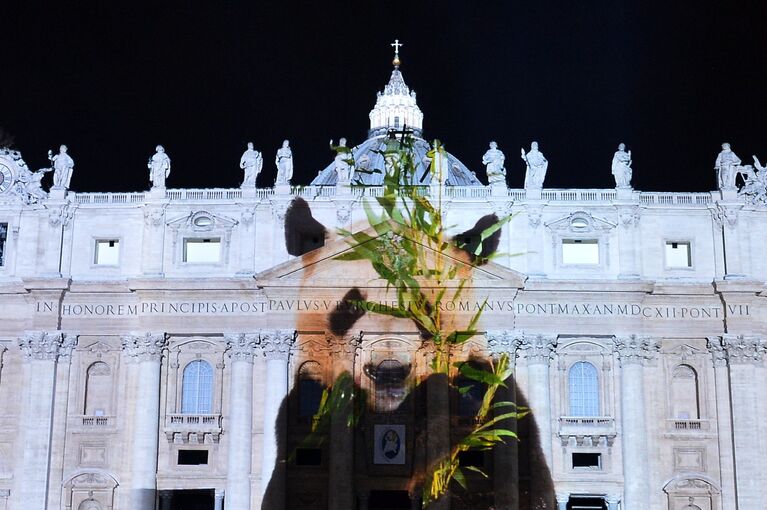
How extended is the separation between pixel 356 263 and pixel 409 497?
10911 millimetres

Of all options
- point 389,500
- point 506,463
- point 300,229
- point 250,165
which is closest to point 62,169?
point 250,165

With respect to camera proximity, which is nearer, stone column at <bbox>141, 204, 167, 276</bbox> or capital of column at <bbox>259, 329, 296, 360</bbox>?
capital of column at <bbox>259, 329, 296, 360</bbox>

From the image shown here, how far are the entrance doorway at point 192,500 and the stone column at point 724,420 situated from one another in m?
23.3

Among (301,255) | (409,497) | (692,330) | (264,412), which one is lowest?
(409,497)

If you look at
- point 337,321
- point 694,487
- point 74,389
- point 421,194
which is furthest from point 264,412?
point 694,487

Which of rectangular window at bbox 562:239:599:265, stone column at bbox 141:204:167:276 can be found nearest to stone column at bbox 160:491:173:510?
stone column at bbox 141:204:167:276

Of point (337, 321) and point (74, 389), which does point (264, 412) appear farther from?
point (74, 389)

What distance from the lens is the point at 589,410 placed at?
51.7 m

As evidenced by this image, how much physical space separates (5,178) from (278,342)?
16.0 m

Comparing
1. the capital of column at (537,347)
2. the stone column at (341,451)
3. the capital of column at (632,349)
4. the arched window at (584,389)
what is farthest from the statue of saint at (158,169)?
the capital of column at (632,349)

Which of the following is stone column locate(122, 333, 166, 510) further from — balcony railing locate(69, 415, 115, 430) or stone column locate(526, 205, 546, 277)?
stone column locate(526, 205, 546, 277)

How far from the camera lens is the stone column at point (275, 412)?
4978cm

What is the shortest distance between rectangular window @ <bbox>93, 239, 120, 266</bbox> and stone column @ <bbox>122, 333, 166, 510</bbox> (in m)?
3.94

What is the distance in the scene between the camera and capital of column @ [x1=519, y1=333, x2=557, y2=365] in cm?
5122
